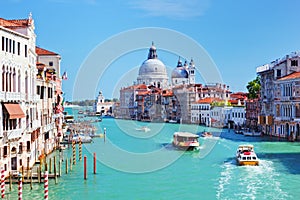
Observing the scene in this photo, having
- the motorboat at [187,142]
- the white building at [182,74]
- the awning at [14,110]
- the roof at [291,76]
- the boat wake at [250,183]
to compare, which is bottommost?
the boat wake at [250,183]

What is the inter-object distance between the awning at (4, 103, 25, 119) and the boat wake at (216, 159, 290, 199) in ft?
19.3

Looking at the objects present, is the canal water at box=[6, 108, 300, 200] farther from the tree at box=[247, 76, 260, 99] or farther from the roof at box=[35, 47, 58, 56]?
the tree at box=[247, 76, 260, 99]

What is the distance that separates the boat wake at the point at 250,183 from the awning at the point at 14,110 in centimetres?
588

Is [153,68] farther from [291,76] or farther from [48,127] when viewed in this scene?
[48,127]

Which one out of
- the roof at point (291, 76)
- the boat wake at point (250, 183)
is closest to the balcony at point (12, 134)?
the boat wake at point (250, 183)

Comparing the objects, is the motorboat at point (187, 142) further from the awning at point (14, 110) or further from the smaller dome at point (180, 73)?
the smaller dome at point (180, 73)

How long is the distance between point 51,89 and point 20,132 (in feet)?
22.8

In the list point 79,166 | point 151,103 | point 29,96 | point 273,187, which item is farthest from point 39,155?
point 151,103

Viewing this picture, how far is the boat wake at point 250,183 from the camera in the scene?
12883mm

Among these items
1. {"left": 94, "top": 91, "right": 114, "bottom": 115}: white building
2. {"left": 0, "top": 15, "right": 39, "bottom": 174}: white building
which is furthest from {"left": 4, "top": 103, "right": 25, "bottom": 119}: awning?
{"left": 94, "top": 91, "right": 114, "bottom": 115}: white building

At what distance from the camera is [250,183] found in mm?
14461

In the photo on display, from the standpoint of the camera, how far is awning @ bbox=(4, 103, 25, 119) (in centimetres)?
1321

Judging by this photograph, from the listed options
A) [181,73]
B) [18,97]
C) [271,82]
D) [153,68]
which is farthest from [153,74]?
[18,97]

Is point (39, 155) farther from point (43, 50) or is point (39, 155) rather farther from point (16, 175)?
point (43, 50)
